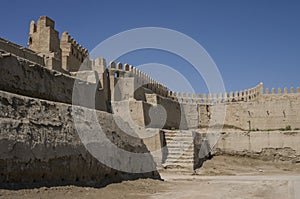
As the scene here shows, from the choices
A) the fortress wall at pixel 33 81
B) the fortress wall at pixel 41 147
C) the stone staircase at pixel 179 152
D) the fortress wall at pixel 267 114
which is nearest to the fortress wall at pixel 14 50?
the fortress wall at pixel 33 81

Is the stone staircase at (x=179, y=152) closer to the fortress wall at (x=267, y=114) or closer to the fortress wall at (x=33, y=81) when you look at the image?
the fortress wall at (x=33, y=81)

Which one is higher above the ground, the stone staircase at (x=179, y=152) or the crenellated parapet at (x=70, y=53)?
the crenellated parapet at (x=70, y=53)

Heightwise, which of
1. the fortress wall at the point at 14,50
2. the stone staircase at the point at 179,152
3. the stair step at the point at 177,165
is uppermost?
the fortress wall at the point at 14,50

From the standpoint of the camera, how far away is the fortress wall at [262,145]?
15438 millimetres

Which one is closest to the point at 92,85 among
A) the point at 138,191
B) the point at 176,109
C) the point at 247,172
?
the point at 138,191

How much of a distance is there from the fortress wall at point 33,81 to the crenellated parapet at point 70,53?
14.6m

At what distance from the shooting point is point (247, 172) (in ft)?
45.3

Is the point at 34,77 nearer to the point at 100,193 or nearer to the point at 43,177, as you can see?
the point at 43,177

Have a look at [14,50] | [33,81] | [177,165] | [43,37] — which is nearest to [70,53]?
[43,37]

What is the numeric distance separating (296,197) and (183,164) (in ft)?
20.4

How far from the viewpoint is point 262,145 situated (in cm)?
1573

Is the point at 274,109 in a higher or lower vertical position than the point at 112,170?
higher

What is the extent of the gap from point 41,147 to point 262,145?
41.6 ft

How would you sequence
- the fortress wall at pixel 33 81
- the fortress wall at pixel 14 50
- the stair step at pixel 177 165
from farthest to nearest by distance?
1. the stair step at pixel 177 165
2. the fortress wall at pixel 14 50
3. the fortress wall at pixel 33 81
